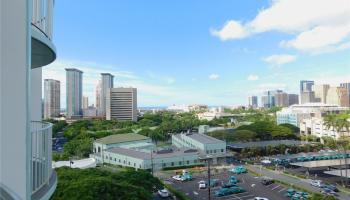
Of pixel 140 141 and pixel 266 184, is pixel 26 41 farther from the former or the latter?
pixel 140 141

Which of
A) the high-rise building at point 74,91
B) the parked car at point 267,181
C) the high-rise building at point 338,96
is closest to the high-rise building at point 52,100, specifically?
the high-rise building at point 74,91

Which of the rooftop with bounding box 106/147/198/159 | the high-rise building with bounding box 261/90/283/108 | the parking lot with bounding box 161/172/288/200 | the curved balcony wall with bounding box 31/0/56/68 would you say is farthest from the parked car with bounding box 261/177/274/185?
the high-rise building with bounding box 261/90/283/108

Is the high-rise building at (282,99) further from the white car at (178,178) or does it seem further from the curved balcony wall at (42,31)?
the curved balcony wall at (42,31)

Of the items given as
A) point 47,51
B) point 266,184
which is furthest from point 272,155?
point 47,51

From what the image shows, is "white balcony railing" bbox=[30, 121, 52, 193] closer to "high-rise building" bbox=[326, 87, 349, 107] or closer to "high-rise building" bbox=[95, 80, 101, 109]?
"high-rise building" bbox=[326, 87, 349, 107]

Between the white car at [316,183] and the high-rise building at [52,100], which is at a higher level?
the high-rise building at [52,100]
